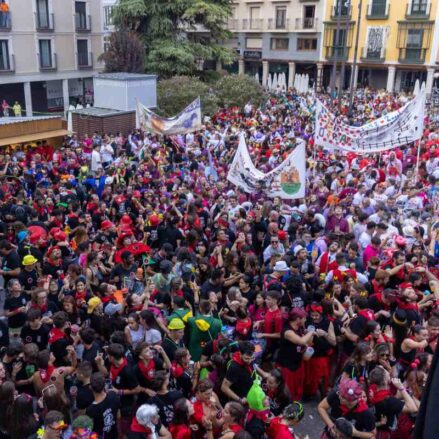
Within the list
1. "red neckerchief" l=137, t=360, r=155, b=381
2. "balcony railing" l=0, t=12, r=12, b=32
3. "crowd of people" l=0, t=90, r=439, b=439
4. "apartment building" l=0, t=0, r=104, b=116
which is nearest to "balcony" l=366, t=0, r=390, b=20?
"apartment building" l=0, t=0, r=104, b=116

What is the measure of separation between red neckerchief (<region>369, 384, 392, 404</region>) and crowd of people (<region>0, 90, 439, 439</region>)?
2cm

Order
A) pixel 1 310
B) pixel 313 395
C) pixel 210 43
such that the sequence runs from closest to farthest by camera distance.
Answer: pixel 313 395, pixel 1 310, pixel 210 43

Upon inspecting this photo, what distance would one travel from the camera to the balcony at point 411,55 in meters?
40.0

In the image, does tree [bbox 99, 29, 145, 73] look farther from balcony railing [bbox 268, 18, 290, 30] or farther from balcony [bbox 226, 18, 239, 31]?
balcony [bbox 226, 18, 239, 31]

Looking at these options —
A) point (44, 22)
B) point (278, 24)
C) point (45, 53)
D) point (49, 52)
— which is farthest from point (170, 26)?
point (278, 24)

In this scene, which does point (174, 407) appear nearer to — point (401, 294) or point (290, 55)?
point (401, 294)

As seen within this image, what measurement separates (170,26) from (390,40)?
19.2 meters

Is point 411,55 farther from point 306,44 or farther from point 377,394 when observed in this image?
point 377,394

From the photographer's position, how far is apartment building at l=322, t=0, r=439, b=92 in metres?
39.3

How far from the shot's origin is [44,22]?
35.0 metres

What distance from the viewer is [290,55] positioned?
4694 centimetres

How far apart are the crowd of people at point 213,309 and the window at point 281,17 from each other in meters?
37.7

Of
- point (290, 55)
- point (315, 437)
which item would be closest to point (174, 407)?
point (315, 437)

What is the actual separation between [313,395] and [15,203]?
263 inches
